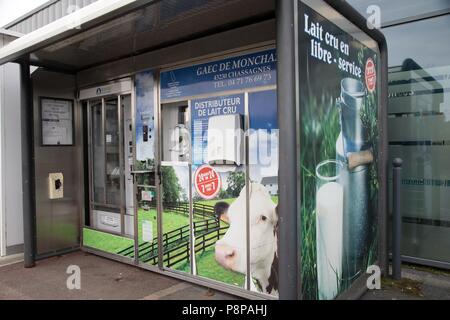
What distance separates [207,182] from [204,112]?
69 cm

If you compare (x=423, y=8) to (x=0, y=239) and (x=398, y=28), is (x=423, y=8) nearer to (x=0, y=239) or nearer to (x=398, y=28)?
(x=398, y=28)

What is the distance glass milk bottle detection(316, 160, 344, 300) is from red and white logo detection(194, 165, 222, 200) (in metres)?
1.13

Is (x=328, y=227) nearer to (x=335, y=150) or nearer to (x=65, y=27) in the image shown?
(x=335, y=150)

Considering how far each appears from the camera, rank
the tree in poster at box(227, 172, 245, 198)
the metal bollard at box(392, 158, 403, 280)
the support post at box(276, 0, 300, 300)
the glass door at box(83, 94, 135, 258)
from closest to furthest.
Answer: the support post at box(276, 0, 300, 300) < the tree in poster at box(227, 172, 245, 198) < the metal bollard at box(392, 158, 403, 280) < the glass door at box(83, 94, 135, 258)

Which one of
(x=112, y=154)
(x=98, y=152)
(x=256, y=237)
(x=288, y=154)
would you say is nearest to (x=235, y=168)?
(x=256, y=237)

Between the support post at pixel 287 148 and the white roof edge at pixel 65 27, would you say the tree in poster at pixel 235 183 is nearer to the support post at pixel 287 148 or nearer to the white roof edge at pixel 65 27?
the support post at pixel 287 148

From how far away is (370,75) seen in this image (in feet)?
12.0

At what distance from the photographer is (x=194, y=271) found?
3.96 metres

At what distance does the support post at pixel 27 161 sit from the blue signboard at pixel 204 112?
2.11 m

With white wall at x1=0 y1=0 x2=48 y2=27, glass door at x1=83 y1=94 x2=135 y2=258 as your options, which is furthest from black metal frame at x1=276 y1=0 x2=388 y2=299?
white wall at x1=0 y1=0 x2=48 y2=27

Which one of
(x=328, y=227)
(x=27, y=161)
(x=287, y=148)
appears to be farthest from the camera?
Answer: (x=27, y=161)

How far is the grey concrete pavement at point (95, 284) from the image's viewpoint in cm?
374

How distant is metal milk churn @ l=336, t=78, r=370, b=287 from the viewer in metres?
3.15

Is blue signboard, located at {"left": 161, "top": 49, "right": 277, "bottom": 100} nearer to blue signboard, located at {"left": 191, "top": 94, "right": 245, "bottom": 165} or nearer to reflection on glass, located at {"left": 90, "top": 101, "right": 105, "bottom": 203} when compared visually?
blue signboard, located at {"left": 191, "top": 94, "right": 245, "bottom": 165}
